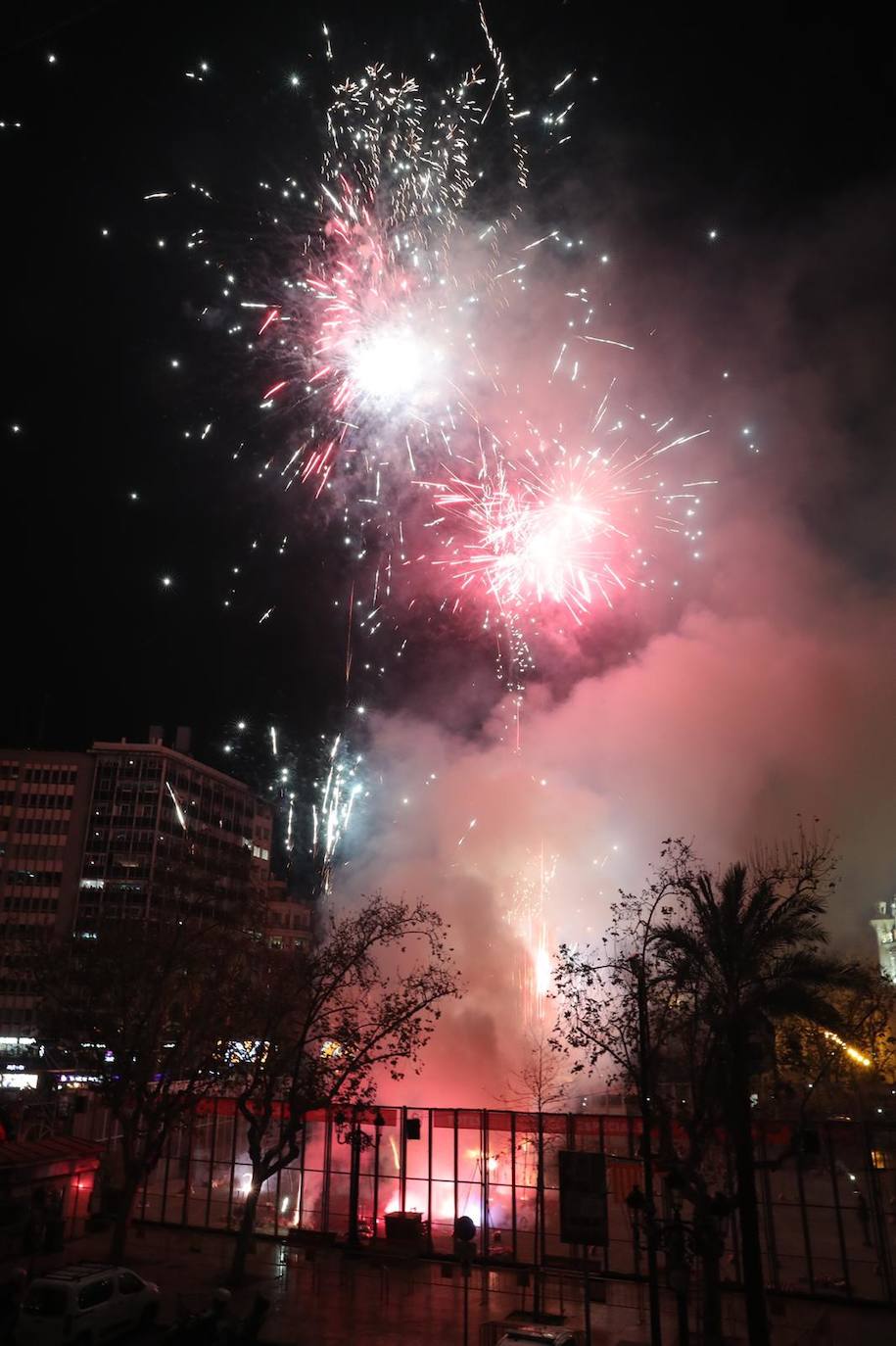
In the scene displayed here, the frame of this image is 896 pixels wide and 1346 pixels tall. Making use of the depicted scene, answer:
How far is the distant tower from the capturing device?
97.9 m

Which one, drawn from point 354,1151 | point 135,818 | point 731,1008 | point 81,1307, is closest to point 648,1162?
point 731,1008

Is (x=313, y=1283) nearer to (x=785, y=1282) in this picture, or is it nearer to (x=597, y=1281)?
(x=597, y=1281)

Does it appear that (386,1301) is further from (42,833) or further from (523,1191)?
(42,833)

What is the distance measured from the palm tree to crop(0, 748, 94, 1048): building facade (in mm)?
76357

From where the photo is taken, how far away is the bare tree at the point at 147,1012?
75.8 feet

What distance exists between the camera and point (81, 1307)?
15914mm

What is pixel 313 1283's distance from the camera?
21.4 meters

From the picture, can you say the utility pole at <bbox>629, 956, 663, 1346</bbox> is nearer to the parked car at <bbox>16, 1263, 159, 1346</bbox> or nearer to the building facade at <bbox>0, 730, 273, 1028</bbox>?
the parked car at <bbox>16, 1263, 159, 1346</bbox>

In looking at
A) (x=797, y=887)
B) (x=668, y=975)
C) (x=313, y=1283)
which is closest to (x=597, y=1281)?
(x=313, y=1283)

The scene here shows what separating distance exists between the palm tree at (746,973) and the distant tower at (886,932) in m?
89.4

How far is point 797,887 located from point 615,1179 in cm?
1247

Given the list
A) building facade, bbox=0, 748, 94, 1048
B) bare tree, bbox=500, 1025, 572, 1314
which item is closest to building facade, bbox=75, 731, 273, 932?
building facade, bbox=0, 748, 94, 1048

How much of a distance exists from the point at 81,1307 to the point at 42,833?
75.4 m

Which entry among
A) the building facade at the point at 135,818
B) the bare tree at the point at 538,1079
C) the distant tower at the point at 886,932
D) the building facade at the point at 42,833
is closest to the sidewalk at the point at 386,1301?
the bare tree at the point at 538,1079
